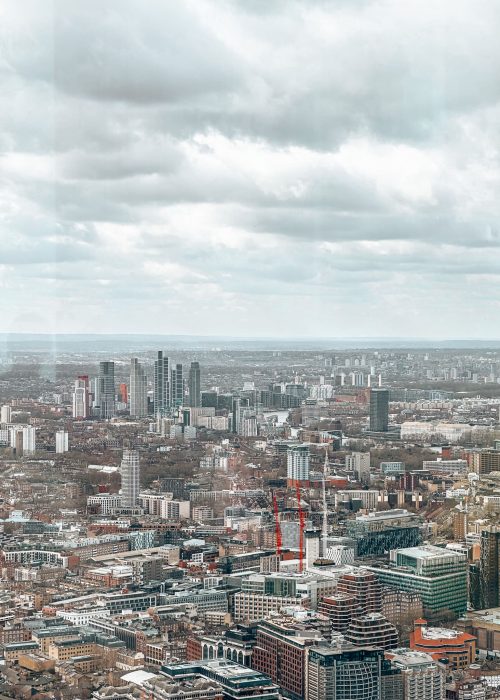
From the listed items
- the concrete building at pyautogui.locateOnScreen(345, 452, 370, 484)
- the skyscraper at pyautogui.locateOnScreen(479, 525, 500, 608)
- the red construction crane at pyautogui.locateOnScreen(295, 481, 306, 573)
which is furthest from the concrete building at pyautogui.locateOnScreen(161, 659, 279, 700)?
the concrete building at pyautogui.locateOnScreen(345, 452, 370, 484)

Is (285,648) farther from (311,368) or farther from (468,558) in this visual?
(311,368)

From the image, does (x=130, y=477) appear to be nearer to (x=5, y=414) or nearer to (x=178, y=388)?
(x=5, y=414)

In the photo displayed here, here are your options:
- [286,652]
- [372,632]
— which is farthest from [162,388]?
[286,652]

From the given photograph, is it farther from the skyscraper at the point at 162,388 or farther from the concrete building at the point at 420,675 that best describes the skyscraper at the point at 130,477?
the concrete building at the point at 420,675

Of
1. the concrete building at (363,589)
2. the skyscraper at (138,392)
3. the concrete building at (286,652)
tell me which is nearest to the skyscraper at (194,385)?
the skyscraper at (138,392)

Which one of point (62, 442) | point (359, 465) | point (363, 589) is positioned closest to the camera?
point (363, 589)
